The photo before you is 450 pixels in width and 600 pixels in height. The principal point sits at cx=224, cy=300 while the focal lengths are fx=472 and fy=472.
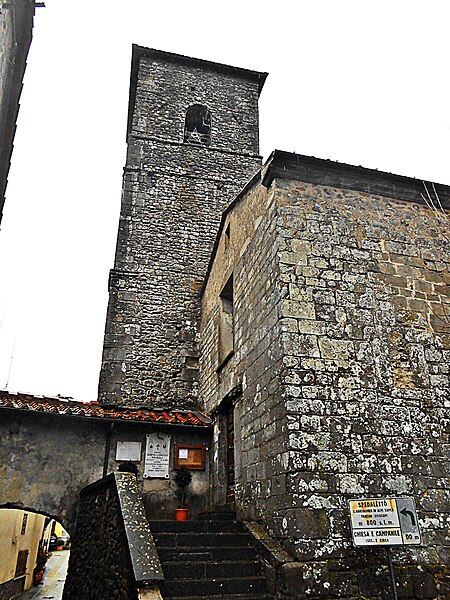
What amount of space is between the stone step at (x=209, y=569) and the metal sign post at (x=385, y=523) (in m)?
1.19

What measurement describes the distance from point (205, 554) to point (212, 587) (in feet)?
1.53

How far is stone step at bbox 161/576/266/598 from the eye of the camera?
441 centimetres

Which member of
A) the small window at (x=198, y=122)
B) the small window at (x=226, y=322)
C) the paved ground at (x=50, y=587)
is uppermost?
the small window at (x=198, y=122)

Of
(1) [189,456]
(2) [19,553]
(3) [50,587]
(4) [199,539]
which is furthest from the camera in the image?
(3) [50,587]

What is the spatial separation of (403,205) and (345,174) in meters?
0.98

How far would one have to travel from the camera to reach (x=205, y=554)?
4.94m

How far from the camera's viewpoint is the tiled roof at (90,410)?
7305 millimetres

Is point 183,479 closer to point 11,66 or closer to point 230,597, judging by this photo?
point 230,597

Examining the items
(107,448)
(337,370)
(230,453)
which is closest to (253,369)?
(337,370)

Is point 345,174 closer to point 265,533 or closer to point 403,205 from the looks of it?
point 403,205

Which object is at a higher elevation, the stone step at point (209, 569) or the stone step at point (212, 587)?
the stone step at point (209, 569)

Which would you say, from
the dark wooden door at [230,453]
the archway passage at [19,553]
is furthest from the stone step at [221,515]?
the archway passage at [19,553]

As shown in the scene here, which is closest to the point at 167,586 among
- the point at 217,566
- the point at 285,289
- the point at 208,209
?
the point at 217,566

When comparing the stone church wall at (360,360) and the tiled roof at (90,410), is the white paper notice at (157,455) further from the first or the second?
the stone church wall at (360,360)
